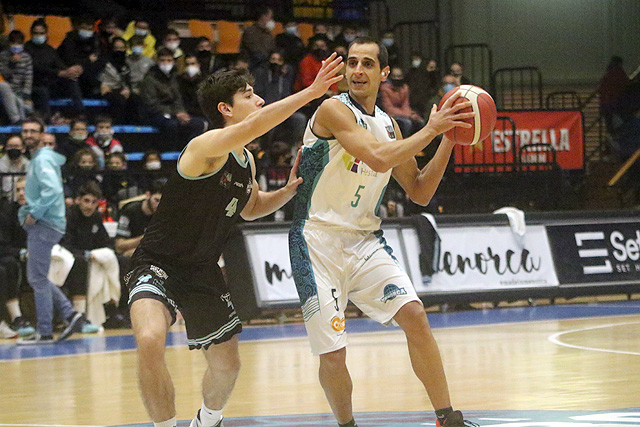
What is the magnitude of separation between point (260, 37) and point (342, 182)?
1153 cm

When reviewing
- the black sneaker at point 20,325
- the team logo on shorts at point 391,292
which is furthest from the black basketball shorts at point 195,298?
the black sneaker at point 20,325

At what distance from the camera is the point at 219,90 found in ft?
17.8

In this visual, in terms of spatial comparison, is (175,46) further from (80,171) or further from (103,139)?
(80,171)

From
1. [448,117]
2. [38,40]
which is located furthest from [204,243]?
[38,40]

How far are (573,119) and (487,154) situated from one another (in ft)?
5.43

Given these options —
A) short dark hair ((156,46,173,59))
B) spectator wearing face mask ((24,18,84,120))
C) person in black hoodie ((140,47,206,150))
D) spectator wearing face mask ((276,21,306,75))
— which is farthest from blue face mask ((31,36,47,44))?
spectator wearing face mask ((276,21,306,75))

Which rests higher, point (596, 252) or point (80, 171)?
point (80, 171)

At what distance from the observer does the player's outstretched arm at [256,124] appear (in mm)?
4883

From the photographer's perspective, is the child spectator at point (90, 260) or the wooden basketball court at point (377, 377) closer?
the wooden basketball court at point (377, 377)

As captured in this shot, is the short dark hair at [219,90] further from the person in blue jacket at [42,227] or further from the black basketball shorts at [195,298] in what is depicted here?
the person in blue jacket at [42,227]

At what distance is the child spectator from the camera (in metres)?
12.3

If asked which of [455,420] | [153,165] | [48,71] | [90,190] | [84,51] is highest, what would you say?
[84,51]

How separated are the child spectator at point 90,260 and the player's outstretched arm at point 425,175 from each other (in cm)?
695

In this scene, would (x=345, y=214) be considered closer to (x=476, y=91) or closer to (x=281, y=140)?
Answer: (x=476, y=91)
